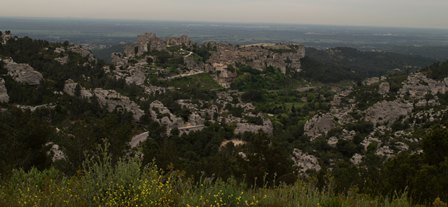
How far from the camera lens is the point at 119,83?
201ft

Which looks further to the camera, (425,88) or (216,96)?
(216,96)

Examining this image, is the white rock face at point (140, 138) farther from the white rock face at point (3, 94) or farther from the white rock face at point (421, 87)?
the white rock face at point (421, 87)

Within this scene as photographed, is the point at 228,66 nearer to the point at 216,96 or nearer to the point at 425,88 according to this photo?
the point at 216,96

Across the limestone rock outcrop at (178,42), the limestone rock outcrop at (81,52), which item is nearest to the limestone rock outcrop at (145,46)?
the limestone rock outcrop at (178,42)

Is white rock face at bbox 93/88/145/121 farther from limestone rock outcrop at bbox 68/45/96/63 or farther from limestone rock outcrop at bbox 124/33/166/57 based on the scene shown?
limestone rock outcrop at bbox 124/33/166/57

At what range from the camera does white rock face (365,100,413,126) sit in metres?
50.7

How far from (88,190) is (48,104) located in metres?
37.0

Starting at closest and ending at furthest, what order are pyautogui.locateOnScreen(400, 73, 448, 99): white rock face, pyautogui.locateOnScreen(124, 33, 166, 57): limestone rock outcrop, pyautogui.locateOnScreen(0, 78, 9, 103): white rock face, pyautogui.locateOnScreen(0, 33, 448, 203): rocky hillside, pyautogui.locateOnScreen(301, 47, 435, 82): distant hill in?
pyautogui.locateOnScreen(0, 33, 448, 203): rocky hillside < pyautogui.locateOnScreen(0, 78, 9, 103): white rock face < pyautogui.locateOnScreen(400, 73, 448, 99): white rock face < pyautogui.locateOnScreen(124, 33, 166, 57): limestone rock outcrop < pyautogui.locateOnScreen(301, 47, 435, 82): distant hill

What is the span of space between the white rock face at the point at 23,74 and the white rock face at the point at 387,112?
132ft

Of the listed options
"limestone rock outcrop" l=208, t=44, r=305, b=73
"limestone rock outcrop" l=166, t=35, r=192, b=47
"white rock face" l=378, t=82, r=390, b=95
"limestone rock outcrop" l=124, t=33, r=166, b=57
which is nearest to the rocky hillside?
"white rock face" l=378, t=82, r=390, b=95

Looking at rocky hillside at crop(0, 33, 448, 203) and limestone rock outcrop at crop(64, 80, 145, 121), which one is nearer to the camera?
rocky hillside at crop(0, 33, 448, 203)

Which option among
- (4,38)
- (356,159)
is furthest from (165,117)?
(4,38)

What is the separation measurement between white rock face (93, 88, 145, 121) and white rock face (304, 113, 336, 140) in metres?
20.4

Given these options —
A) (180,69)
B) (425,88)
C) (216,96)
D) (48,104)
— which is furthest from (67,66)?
(425,88)
